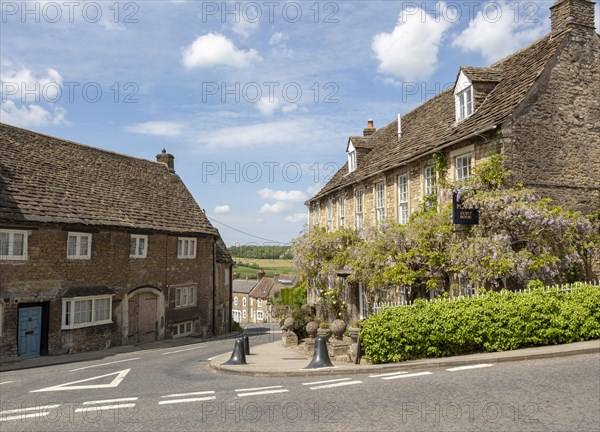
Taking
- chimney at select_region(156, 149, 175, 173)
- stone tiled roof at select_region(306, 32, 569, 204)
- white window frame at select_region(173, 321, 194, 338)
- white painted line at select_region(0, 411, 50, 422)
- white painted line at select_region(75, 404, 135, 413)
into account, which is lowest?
white window frame at select_region(173, 321, 194, 338)

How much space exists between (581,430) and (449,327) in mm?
5419

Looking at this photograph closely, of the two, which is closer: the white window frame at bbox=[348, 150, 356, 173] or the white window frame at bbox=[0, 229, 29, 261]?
the white window frame at bbox=[0, 229, 29, 261]

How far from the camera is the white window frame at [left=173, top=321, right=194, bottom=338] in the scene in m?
28.9

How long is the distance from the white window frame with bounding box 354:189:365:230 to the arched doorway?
39.0 ft

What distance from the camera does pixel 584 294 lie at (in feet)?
41.7

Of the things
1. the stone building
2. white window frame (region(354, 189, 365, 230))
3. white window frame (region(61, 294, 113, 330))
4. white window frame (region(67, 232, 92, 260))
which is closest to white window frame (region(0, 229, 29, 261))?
white window frame (region(67, 232, 92, 260))

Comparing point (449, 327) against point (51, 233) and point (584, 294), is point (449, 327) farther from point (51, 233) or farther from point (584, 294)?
point (51, 233)

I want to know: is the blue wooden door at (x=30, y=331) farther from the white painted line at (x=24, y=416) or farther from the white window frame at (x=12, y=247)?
the white painted line at (x=24, y=416)

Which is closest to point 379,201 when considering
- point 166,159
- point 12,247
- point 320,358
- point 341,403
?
point 320,358

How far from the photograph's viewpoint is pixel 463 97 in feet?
64.5

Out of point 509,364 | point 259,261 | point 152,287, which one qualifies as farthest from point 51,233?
point 259,261

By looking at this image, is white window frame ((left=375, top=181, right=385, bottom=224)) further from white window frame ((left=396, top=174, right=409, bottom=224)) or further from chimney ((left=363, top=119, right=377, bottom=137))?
chimney ((left=363, top=119, right=377, bottom=137))

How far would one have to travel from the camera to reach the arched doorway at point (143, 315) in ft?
83.2

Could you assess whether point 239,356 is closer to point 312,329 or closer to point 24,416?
point 312,329
